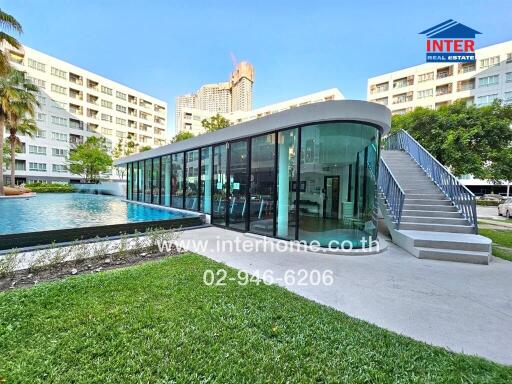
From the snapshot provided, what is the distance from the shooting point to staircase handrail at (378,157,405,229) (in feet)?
23.7

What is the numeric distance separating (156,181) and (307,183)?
39.6 ft

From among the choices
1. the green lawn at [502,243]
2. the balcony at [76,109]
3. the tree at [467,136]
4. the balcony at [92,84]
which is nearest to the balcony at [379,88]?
the tree at [467,136]

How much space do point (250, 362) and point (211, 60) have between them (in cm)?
2454

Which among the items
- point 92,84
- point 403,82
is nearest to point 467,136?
point 403,82

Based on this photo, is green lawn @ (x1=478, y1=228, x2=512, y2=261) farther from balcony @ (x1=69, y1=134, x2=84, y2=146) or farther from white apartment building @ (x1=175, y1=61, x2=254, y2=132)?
white apartment building @ (x1=175, y1=61, x2=254, y2=132)

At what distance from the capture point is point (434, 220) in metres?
7.40

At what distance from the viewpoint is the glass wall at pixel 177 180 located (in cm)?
1285

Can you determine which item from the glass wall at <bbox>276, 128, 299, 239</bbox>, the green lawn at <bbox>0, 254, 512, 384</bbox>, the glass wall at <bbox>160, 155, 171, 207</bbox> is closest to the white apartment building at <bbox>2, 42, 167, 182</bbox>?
the glass wall at <bbox>160, 155, 171, 207</bbox>

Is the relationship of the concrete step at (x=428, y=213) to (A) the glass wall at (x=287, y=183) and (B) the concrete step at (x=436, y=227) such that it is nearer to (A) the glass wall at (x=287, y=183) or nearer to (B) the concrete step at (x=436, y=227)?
(B) the concrete step at (x=436, y=227)

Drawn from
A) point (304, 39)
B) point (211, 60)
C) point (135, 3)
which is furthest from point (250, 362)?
point (211, 60)

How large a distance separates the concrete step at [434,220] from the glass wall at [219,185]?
6.32 meters

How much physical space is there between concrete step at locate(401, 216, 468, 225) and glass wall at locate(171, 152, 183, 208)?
10.4 meters

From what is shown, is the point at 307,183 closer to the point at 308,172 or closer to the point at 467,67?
the point at 308,172

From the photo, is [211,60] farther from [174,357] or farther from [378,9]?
[174,357]
